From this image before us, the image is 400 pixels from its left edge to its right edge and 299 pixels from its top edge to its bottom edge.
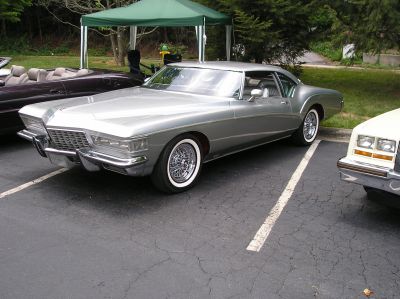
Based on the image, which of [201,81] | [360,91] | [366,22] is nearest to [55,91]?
[201,81]

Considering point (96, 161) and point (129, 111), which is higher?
point (129, 111)

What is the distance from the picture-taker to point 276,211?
14.4 ft

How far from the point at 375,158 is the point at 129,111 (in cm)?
240

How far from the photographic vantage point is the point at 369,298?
9.79ft

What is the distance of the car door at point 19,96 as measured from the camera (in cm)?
651

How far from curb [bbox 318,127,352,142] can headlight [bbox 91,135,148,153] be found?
4.07 metres

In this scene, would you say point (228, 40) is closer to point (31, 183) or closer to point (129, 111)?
point (129, 111)

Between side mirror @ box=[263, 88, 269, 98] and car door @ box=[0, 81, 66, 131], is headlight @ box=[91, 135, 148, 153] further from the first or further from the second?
car door @ box=[0, 81, 66, 131]

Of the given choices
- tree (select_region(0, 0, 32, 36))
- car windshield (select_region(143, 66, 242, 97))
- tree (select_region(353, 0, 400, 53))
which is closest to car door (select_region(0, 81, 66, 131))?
car windshield (select_region(143, 66, 242, 97))

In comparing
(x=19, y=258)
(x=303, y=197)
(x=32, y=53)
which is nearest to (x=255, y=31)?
(x=303, y=197)

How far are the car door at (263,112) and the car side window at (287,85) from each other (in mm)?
121

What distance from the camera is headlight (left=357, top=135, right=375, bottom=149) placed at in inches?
154

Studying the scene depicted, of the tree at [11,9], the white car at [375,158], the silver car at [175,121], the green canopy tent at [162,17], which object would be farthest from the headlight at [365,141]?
the tree at [11,9]

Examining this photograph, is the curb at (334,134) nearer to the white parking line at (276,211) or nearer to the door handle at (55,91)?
the white parking line at (276,211)
